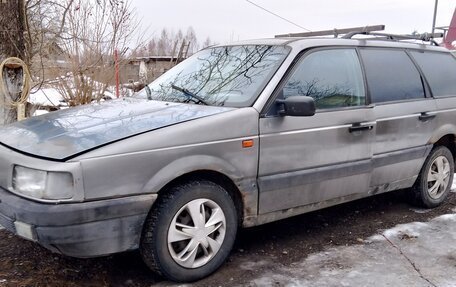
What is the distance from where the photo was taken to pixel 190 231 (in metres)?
3.10

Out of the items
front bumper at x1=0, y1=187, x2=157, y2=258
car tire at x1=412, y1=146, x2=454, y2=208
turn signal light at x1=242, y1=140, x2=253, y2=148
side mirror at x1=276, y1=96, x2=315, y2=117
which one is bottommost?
car tire at x1=412, y1=146, x2=454, y2=208

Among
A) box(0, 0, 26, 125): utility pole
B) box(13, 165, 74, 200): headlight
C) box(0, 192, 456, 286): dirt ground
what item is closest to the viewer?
box(13, 165, 74, 200): headlight

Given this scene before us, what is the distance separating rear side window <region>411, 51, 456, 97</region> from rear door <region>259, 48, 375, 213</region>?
1.14m

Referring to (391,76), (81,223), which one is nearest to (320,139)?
(391,76)

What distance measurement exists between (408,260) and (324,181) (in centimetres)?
92

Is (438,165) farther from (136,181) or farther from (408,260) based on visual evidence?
(136,181)

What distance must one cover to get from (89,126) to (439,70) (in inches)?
153

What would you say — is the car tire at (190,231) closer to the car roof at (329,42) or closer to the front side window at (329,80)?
the front side window at (329,80)

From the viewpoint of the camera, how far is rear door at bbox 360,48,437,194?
4.21 metres

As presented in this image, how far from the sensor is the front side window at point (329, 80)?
3.69 m

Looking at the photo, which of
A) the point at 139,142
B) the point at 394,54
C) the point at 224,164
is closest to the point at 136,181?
the point at 139,142

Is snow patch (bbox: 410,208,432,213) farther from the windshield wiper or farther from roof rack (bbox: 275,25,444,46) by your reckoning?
the windshield wiper

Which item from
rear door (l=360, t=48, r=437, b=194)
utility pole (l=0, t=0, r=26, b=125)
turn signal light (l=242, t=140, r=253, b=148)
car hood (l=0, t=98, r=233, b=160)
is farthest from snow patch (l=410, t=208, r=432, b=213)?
utility pole (l=0, t=0, r=26, b=125)

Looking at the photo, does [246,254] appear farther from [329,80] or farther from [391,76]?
[391,76]
